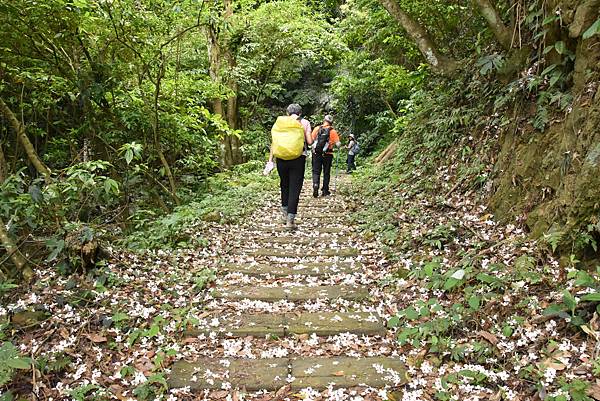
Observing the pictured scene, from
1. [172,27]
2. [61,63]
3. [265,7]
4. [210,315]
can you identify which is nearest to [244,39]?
[265,7]

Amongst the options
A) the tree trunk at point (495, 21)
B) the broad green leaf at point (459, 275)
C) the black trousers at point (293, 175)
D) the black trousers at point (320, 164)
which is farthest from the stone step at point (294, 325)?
the black trousers at point (320, 164)

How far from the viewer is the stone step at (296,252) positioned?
6.25 meters

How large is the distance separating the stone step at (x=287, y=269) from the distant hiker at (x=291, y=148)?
1.65 metres

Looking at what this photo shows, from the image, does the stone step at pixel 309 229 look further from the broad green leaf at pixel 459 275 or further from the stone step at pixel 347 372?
the stone step at pixel 347 372

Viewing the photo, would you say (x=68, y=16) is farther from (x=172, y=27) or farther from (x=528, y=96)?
(x=528, y=96)

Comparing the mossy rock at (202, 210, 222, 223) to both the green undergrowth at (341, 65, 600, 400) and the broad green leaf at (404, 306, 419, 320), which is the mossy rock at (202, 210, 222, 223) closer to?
the green undergrowth at (341, 65, 600, 400)

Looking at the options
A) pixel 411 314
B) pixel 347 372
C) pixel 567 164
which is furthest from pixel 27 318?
pixel 567 164

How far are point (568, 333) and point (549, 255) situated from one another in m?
0.95

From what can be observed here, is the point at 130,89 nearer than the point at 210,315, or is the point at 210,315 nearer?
the point at 210,315

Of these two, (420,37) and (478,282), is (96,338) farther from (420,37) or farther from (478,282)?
Answer: (420,37)

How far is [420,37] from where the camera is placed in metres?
7.71

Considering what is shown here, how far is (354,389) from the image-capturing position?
3240mm

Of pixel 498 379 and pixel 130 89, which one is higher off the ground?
pixel 130 89

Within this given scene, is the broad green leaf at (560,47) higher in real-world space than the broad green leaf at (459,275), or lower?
higher
